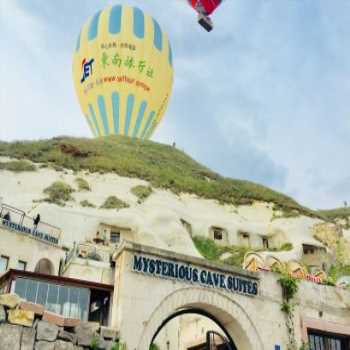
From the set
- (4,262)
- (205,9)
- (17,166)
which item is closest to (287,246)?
(17,166)

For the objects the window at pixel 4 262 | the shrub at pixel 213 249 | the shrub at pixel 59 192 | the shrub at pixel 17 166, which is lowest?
the window at pixel 4 262

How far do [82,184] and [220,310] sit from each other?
98.0 feet

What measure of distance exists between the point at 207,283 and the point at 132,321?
2.99 m

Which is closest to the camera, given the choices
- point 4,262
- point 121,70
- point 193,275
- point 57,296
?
point 57,296

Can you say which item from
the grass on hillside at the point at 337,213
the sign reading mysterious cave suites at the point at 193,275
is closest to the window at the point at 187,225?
the grass on hillside at the point at 337,213

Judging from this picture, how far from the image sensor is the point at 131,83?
51.7 meters

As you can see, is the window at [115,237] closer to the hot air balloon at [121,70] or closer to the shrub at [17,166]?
the shrub at [17,166]

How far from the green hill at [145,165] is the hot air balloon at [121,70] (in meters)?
2.53

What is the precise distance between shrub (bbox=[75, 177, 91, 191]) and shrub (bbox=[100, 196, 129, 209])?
2.46 metres

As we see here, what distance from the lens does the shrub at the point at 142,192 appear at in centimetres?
4631

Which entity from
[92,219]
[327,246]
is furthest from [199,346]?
[327,246]

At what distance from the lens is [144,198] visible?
46281mm

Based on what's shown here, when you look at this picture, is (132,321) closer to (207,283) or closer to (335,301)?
(207,283)

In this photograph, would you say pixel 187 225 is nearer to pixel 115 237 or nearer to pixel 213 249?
pixel 213 249
